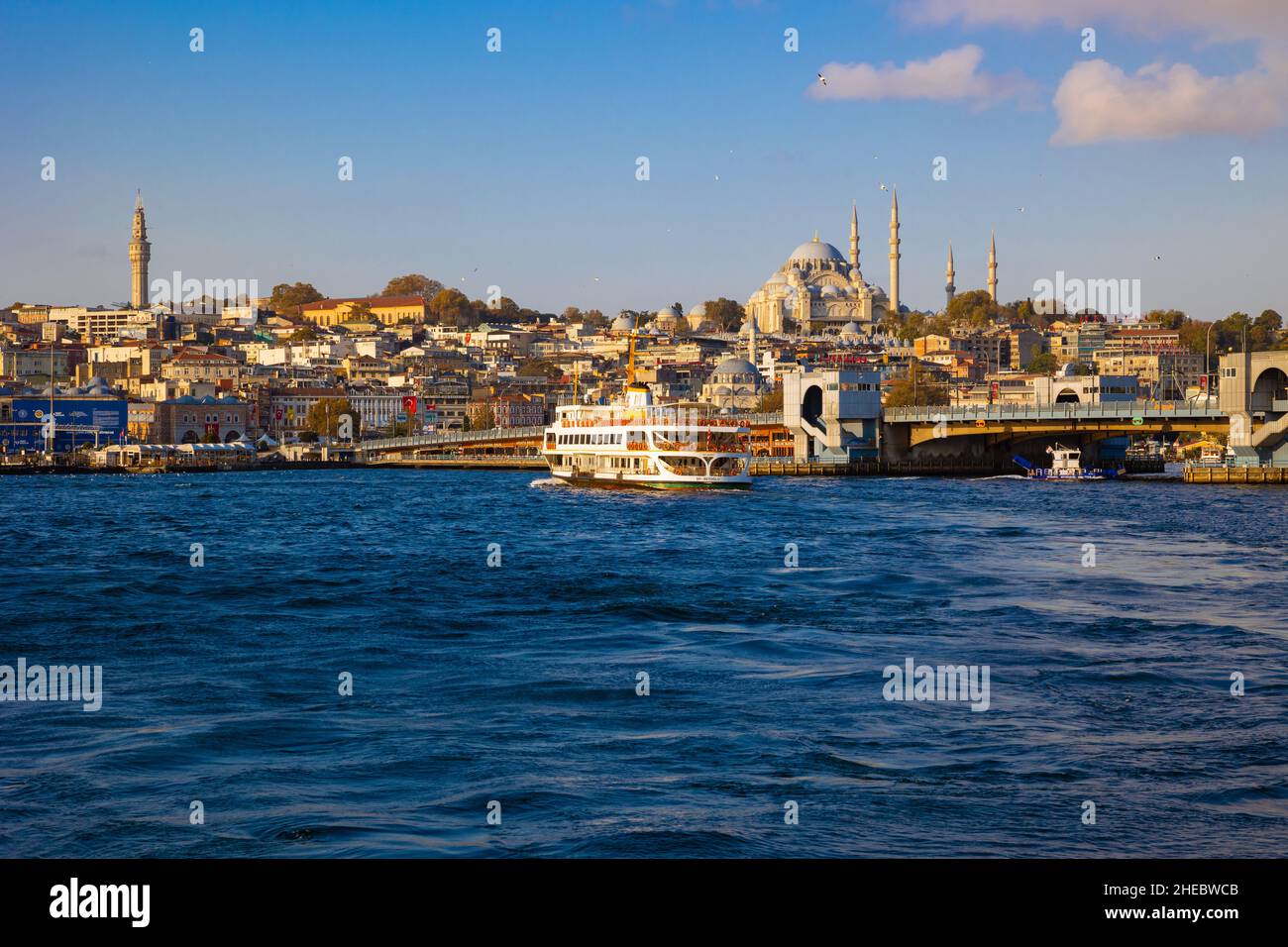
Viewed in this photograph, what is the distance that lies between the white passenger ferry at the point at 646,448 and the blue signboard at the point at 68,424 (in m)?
37.3

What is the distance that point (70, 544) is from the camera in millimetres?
24578

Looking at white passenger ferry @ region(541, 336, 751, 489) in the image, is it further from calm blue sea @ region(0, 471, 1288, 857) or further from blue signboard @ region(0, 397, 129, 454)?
blue signboard @ region(0, 397, 129, 454)

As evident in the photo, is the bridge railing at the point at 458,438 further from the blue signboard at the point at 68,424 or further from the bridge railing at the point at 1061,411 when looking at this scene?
the bridge railing at the point at 1061,411

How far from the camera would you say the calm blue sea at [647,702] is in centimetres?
696

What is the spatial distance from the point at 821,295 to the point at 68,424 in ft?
265

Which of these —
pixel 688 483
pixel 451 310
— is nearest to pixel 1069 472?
pixel 688 483

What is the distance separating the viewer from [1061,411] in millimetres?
51375

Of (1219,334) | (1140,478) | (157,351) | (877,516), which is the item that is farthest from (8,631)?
(1219,334)

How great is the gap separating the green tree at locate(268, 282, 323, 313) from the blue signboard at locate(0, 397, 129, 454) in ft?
274

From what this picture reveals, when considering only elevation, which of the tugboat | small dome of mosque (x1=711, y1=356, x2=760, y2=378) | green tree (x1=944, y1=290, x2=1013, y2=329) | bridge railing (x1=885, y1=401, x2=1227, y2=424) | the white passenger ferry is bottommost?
the tugboat

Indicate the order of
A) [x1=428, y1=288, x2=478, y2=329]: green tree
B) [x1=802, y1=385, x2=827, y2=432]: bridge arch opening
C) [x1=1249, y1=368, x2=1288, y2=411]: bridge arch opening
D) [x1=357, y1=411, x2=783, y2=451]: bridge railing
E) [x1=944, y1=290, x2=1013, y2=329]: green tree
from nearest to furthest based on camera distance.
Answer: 1. [x1=1249, y1=368, x2=1288, y2=411]: bridge arch opening
2. [x1=802, y1=385, x2=827, y2=432]: bridge arch opening
3. [x1=357, y1=411, x2=783, y2=451]: bridge railing
4. [x1=944, y1=290, x2=1013, y2=329]: green tree
5. [x1=428, y1=288, x2=478, y2=329]: green tree

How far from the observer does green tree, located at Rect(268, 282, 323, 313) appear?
163m

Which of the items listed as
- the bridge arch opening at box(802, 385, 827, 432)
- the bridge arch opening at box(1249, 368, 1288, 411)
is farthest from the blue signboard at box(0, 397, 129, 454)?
the bridge arch opening at box(1249, 368, 1288, 411)

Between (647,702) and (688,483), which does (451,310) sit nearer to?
(688,483)
